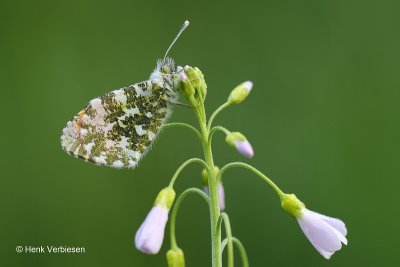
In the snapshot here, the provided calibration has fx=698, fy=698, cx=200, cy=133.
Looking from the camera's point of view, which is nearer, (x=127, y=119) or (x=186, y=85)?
(x=186, y=85)

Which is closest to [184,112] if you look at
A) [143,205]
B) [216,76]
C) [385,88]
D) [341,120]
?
[216,76]

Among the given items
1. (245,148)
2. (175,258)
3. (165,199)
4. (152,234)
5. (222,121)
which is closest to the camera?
(152,234)

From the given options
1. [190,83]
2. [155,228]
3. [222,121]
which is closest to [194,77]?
[190,83]

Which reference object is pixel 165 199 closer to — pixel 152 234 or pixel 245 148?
pixel 152 234

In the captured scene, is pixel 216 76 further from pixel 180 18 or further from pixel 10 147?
pixel 10 147

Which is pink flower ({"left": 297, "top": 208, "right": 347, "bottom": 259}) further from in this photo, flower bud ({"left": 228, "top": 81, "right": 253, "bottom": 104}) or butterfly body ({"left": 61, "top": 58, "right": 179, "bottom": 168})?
butterfly body ({"left": 61, "top": 58, "right": 179, "bottom": 168})

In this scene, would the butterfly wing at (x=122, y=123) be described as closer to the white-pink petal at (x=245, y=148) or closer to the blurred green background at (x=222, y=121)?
the white-pink petal at (x=245, y=148)
